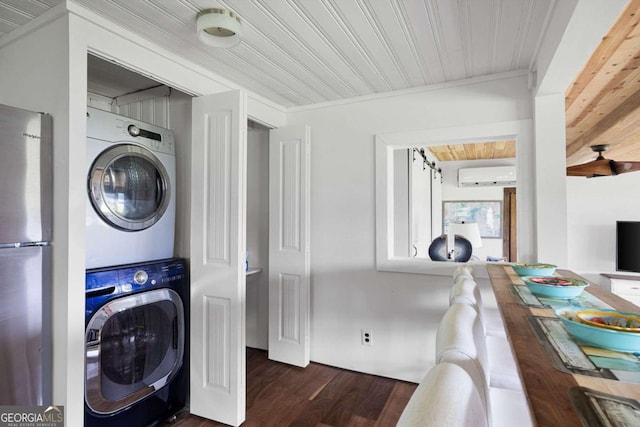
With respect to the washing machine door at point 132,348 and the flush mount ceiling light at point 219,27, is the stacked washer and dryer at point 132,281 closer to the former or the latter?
the washing machine door at point 132,348

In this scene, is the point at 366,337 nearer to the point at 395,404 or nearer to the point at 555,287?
the point at 395,404

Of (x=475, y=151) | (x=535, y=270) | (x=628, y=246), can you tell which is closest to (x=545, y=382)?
(x=535, y=270)

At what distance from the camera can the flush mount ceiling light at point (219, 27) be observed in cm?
148

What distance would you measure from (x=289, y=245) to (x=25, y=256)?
1.74m

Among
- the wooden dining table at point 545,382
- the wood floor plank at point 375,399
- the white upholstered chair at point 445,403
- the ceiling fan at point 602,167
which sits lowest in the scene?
the wood floor plank at point 375,399

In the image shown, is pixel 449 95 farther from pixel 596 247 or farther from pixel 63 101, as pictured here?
pixel 596 247

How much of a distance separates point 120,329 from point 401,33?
2.13 metres

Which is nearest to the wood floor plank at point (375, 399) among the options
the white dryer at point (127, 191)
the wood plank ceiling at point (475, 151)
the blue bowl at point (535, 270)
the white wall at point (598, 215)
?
the blue bowl at point (535, 270)

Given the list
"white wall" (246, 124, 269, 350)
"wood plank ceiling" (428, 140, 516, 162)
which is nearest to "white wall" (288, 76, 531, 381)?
"white wall" (246, 124, 269, 350)

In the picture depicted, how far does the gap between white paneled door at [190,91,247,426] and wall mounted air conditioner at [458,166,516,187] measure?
489cm

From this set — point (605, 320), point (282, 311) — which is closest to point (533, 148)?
point (605, 320)

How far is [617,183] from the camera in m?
4.83

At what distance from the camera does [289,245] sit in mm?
2791

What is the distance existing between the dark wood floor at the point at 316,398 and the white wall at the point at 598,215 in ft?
13.9
